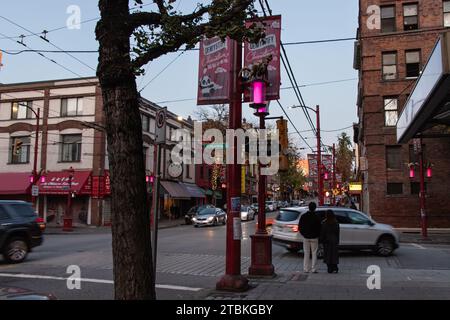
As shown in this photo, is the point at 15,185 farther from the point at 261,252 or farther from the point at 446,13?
the point at 446,13

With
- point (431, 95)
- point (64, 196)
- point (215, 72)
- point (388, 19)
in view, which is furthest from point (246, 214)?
point (215, 72)

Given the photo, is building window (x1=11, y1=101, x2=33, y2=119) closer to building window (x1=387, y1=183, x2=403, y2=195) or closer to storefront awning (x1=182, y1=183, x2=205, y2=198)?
storefront awning (x1=182, y1=183, x2=205, y2=198)

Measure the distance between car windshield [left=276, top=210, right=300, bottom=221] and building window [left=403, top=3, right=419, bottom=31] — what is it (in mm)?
20981

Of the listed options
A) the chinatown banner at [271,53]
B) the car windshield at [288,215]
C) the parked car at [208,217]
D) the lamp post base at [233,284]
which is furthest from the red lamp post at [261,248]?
the parked car at [208,217]

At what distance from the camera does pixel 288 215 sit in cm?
1542

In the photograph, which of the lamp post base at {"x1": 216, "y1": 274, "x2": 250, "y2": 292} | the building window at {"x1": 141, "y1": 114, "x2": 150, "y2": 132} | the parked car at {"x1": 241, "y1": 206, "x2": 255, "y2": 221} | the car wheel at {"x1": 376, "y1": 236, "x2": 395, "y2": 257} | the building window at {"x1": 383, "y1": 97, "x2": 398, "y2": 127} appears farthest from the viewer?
the parked car at {"x1": 241, "y1": 206, "x2": 255, "y2": 221}

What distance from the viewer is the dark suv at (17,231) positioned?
13227mm

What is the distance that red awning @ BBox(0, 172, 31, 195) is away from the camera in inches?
1305

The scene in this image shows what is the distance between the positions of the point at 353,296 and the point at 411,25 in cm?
2737

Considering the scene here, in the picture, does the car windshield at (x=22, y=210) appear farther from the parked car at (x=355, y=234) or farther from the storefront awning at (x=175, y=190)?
the storefront awning at (x=175, y=190)

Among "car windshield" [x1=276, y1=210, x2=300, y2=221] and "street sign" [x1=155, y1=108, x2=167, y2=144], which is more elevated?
"street sign" [x1=155, y1=108, x2=167, y2=144]

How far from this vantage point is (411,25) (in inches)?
1202

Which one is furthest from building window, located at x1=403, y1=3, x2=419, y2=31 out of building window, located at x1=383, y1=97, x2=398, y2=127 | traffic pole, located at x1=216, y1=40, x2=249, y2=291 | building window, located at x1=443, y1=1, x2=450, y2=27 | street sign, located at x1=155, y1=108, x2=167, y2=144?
street sign, located at x1=155, y1=108, x2=167, y2=144
